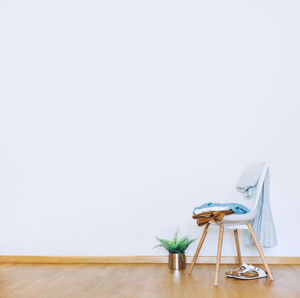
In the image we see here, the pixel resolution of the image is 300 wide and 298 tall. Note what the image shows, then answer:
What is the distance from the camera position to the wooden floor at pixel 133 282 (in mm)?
2389

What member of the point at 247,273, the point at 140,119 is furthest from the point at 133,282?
the point at 140,119

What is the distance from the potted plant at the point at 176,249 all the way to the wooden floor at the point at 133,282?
0.08 m

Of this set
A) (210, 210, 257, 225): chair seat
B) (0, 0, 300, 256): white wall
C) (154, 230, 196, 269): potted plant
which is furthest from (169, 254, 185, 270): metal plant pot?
(210, 210, 257, 225): chair seat

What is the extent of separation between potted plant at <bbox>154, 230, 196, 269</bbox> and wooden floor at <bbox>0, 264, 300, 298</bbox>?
0.27ft

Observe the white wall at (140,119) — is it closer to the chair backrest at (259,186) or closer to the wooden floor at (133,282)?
the wooden floor at (133,282)

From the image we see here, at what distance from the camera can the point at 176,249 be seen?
315 centimetres

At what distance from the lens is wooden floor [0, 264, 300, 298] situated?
239cm

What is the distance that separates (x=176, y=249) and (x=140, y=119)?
119cm

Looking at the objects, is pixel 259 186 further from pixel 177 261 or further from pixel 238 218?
pixel 177 261

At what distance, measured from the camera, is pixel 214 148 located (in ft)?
11.4

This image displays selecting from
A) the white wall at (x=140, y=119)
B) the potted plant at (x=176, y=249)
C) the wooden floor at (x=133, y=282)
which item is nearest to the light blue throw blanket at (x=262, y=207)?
the wooden floor at (x=133, y=282)

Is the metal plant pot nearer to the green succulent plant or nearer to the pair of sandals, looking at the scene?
the green succulent plant

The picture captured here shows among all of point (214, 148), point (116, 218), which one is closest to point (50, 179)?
point (116, 218)

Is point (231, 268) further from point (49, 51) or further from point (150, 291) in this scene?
point (49, 51)
